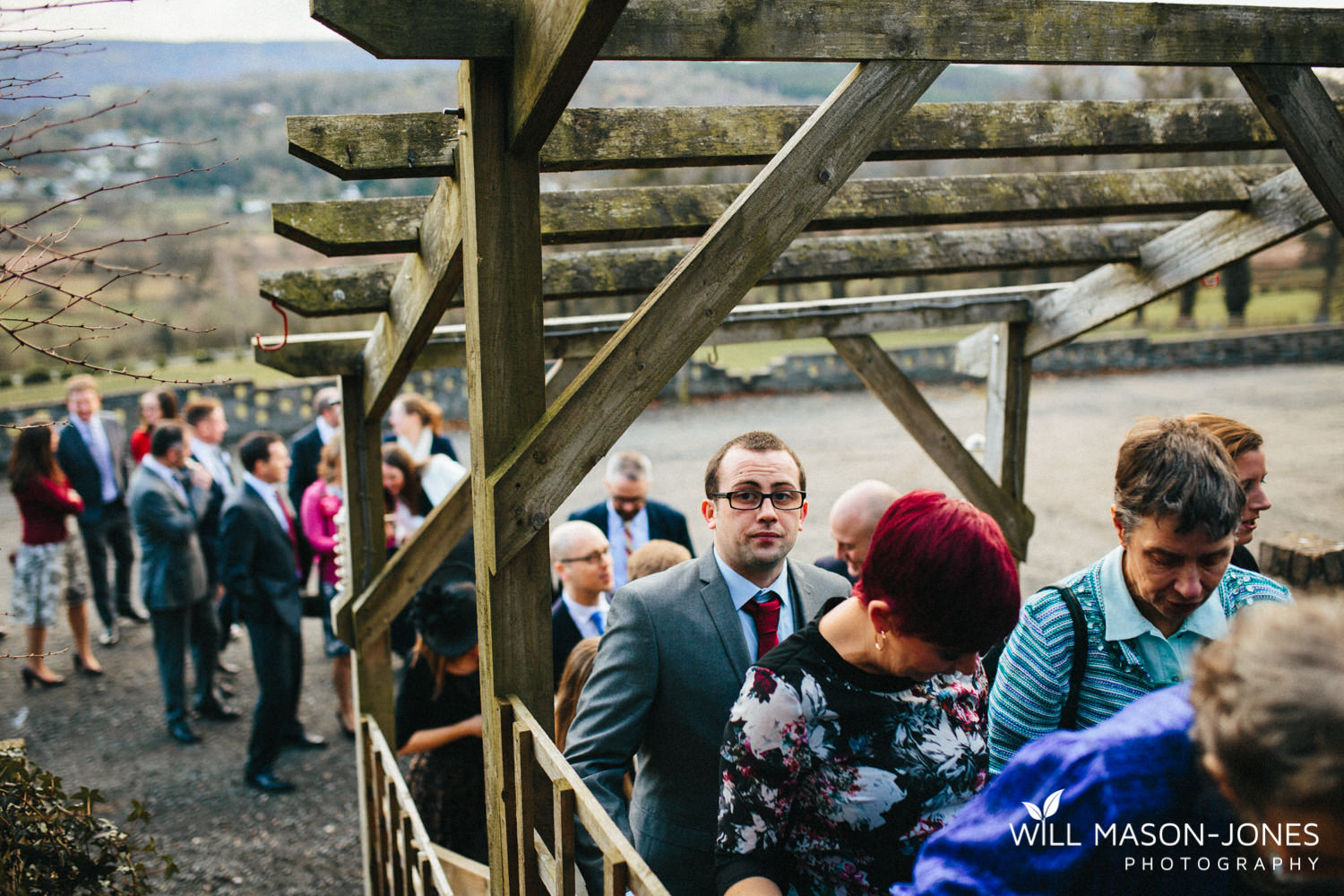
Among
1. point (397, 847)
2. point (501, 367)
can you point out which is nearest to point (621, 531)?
point (397, 847)

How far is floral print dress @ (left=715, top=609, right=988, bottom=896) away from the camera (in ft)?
5.26

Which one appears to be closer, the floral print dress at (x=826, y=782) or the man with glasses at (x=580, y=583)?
the floral print dress at (x=826, y=782)

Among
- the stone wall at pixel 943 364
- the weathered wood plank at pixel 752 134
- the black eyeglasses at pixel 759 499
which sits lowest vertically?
the black eyeglasses at pixel 759 499

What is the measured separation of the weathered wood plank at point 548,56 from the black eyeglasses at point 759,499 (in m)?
0.99

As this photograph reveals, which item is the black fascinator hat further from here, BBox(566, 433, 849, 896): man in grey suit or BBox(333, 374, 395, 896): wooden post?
BBox(566, 433, 849, 896): man in grey suit

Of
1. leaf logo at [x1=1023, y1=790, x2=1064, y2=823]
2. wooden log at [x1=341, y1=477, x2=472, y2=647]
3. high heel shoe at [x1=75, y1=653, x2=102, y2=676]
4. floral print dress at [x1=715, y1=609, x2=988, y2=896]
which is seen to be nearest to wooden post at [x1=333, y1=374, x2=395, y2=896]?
wooden log at [x1=341, y1=477, x2=472, y2=647]

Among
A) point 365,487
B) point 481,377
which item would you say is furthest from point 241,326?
point 481,377

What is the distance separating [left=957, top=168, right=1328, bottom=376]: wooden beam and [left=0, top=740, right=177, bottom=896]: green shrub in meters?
4.21

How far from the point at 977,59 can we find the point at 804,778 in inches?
61.4

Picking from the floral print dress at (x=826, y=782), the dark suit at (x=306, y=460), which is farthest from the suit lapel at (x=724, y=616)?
the dark suit at (x=306, y=460)

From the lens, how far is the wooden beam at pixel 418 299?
2441mm

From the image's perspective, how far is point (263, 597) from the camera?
5.53 m

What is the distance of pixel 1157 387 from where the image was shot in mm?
19422

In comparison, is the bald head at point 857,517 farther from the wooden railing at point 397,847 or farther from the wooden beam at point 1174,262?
the wooden railing at point 397,847
